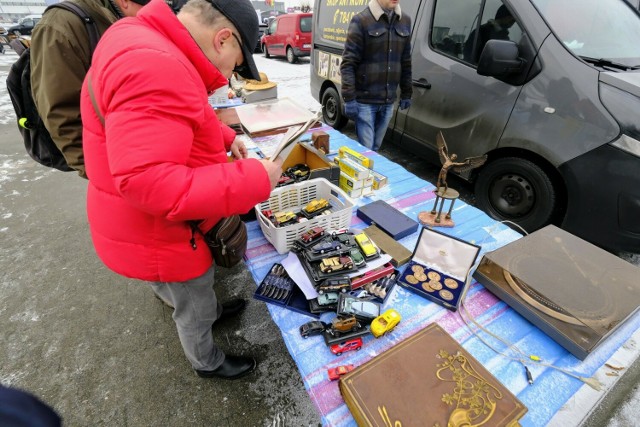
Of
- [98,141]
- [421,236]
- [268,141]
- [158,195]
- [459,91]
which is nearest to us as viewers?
[158,195]

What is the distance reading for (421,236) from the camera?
1536 millimetres

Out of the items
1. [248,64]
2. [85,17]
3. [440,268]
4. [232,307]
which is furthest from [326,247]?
[85,17]

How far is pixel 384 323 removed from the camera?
1202 millimetres

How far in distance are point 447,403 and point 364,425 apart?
0.84 feet

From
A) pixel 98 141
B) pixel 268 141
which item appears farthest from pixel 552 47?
pixel 98 141

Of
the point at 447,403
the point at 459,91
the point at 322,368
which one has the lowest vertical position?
the point at 322,368

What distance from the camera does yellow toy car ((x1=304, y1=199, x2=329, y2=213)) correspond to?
1.72m

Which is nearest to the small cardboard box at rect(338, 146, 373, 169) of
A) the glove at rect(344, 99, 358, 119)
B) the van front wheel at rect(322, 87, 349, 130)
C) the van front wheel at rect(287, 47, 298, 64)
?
the glove at rect(344, 99, 358, 119)

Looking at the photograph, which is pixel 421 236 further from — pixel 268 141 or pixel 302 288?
pixel 268 141

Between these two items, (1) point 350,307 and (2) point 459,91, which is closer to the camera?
(1) point 350,307

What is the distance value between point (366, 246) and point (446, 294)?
404 millimetres

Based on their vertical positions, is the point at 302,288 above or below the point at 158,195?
below

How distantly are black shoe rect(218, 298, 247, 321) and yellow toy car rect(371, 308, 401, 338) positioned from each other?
4.35 feet

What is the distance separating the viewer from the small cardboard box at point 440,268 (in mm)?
1337
